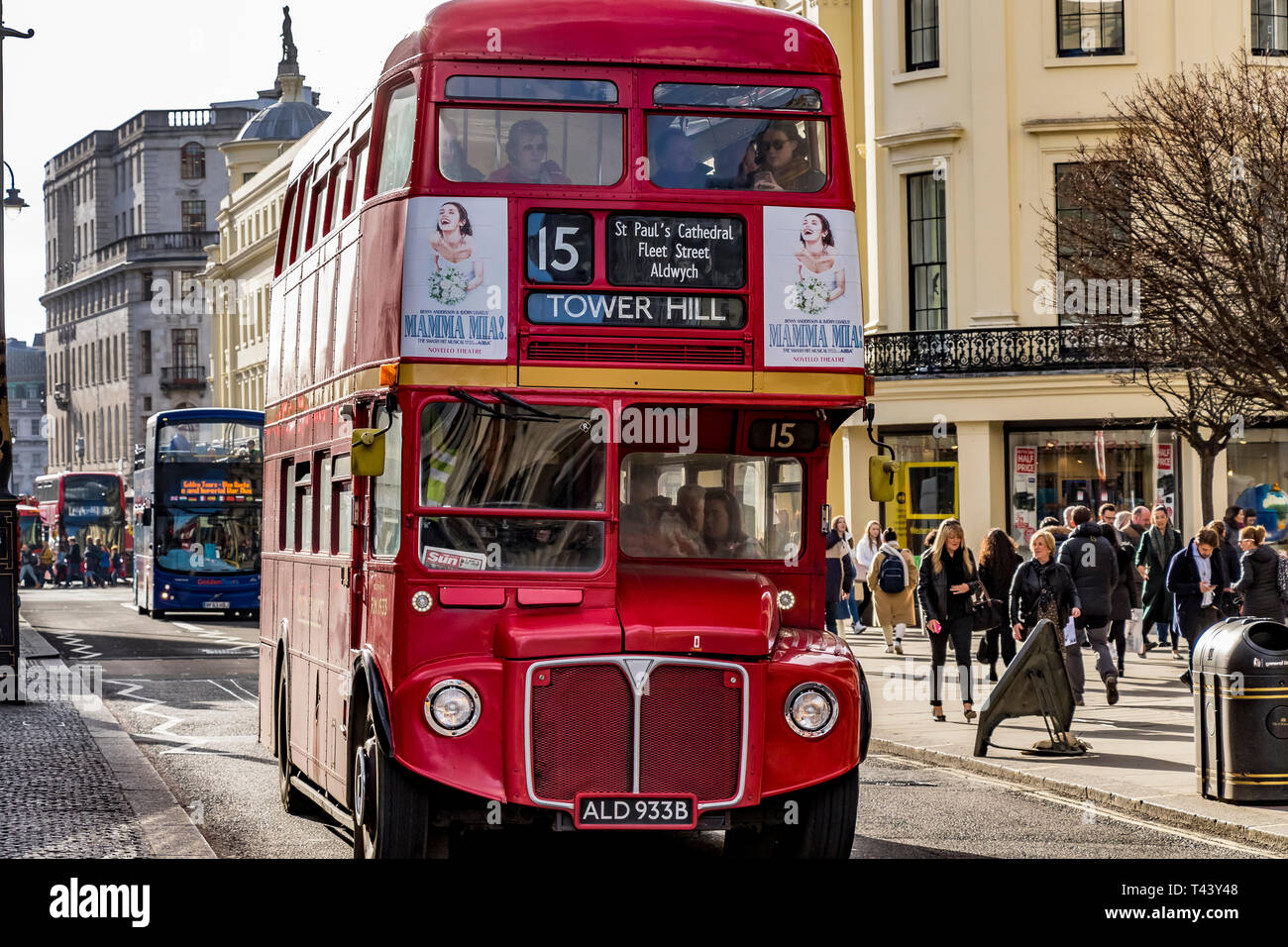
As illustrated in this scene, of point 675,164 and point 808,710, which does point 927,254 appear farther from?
point 808,710

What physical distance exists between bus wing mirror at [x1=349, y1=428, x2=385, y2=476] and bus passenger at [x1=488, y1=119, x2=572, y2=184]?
147 cm

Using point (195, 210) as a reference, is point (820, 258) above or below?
below

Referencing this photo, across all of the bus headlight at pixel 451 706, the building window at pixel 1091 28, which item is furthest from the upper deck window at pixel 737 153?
the building window at pixel 1091 28

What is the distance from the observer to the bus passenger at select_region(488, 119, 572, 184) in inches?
394

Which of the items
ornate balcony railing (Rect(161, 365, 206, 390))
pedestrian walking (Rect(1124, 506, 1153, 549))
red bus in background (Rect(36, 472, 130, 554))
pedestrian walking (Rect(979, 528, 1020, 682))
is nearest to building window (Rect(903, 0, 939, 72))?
pedestrian walking (Rect(1124, 506, 1153, 549))

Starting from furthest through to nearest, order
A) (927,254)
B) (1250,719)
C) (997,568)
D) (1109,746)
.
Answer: (927,254) → (997,568) → (1109,746) → (1250,719)

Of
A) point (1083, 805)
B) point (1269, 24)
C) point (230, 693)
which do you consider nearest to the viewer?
point (1083, 805)

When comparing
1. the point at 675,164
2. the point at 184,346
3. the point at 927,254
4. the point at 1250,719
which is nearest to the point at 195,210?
the point at 184,346

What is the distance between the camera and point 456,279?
9.84 meters

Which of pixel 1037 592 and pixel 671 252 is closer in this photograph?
pixel 671 252

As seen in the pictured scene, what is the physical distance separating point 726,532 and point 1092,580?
9790 millimetres

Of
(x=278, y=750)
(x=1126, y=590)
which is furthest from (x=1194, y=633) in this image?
(x=278, y=750)

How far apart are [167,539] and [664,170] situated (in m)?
33.2

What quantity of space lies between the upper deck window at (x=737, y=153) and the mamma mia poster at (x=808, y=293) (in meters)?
0.19
